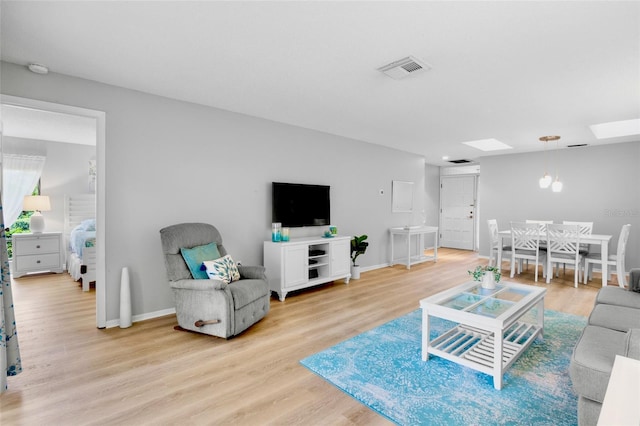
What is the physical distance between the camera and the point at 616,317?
2238 mm

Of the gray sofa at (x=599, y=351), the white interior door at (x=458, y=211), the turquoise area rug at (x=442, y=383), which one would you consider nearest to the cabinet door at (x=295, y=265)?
the turquoise area rug at (x=442, y=383)

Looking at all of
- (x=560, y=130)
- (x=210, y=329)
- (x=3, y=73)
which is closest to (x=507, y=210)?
(x=560, y=130)

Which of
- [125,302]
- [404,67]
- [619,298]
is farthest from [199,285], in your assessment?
[619,298]

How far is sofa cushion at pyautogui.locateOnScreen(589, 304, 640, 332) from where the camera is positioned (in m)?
2.12

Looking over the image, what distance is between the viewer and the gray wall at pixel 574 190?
5691 millimetres

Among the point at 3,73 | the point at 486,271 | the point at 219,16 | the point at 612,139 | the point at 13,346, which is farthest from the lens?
the point at 612,139

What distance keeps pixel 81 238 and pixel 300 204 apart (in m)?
3.34

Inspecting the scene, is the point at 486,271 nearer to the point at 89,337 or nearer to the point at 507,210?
the point at 89,337

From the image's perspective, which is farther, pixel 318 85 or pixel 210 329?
pixel 318 85

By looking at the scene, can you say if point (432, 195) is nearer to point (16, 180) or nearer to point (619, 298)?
point (619, 298)

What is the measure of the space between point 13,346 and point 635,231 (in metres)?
8.47

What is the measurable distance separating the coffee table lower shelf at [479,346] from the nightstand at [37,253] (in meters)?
6.20

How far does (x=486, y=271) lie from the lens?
312cm

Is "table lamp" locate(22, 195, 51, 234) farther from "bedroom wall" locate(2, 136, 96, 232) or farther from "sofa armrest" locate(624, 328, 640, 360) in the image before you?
"sofa armrest" locate(624, 328, 640, 360)
